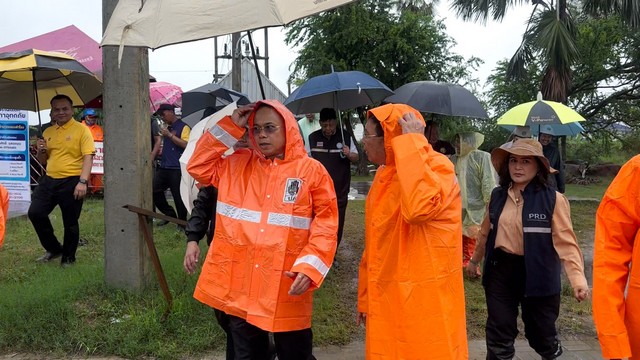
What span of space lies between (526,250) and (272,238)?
166cm

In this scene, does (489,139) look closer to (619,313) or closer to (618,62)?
(618,62)

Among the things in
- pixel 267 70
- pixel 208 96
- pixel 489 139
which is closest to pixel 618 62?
pixel 489 139

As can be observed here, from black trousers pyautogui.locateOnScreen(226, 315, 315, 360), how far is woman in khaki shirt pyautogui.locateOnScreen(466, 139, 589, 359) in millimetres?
1328

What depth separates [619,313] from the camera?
7.14 feet

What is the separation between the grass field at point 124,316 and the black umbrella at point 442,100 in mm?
1928

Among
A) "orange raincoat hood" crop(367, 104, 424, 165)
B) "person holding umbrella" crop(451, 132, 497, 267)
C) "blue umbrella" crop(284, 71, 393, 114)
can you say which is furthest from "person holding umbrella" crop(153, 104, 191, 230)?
"orange raincoat hood" crop(367, 104, 424, 165)

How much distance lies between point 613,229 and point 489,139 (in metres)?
21.9

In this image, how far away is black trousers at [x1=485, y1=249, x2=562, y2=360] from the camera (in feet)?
11.1

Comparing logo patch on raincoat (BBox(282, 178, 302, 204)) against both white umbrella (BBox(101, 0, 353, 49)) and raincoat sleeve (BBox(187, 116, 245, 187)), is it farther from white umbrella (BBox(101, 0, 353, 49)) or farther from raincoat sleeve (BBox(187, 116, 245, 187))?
white umbrella (BBox(101, 0, 353, 49))

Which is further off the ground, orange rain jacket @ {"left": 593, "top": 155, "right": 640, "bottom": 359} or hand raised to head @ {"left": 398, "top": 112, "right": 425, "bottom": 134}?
hand raised to head @ {"left": 398, "top": 112, "right": 425, "bottom": 134}

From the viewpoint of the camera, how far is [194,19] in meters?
2.55

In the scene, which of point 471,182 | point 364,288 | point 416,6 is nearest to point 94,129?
point 471,182

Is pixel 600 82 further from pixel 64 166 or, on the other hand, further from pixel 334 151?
pixel 64 166

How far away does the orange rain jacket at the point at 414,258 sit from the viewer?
2.45m
